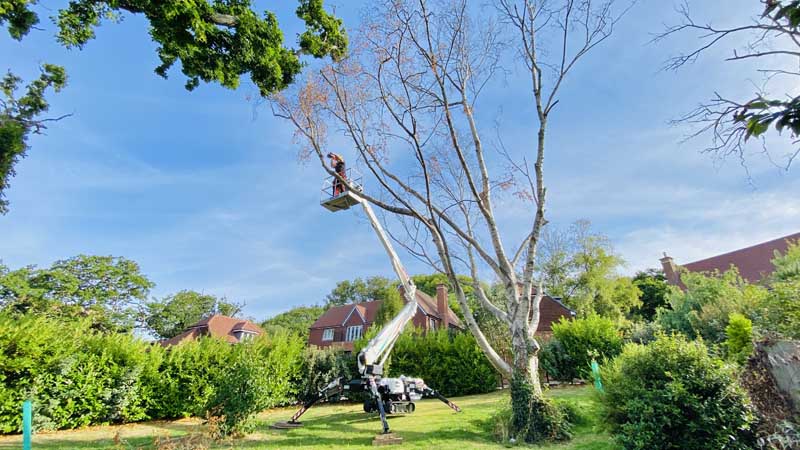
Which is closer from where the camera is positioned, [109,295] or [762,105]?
[762,105]

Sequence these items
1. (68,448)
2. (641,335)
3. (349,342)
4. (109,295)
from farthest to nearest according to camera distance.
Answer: (349,342) → (109,295) → (641,335) → (68,448)

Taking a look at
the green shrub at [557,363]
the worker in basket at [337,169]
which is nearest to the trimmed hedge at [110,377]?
the worker in basket at [337,169]

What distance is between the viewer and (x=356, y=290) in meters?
50.2

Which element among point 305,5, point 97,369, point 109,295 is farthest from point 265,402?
point 109,295

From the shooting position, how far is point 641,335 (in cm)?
1489

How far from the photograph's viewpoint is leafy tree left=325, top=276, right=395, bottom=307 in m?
49.4

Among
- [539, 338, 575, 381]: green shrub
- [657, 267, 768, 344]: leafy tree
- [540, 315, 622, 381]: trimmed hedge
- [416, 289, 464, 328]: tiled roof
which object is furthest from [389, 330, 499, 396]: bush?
[416, 289, 464, 328]: tiled roof

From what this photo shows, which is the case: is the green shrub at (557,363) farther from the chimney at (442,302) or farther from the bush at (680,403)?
the chimney at (442,302)

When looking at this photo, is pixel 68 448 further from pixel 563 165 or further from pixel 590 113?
pixel 590 113

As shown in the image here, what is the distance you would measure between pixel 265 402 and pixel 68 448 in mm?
3693

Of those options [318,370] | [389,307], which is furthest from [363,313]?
[318,370]

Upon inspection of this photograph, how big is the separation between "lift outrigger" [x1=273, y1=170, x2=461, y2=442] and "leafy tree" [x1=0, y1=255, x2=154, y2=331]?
786 inches

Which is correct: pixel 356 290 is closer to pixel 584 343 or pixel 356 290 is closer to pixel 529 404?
pixel 584 343

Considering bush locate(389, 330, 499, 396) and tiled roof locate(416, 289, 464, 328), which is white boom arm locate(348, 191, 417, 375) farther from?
tiled roof locate(416, 289, 464, 328)
